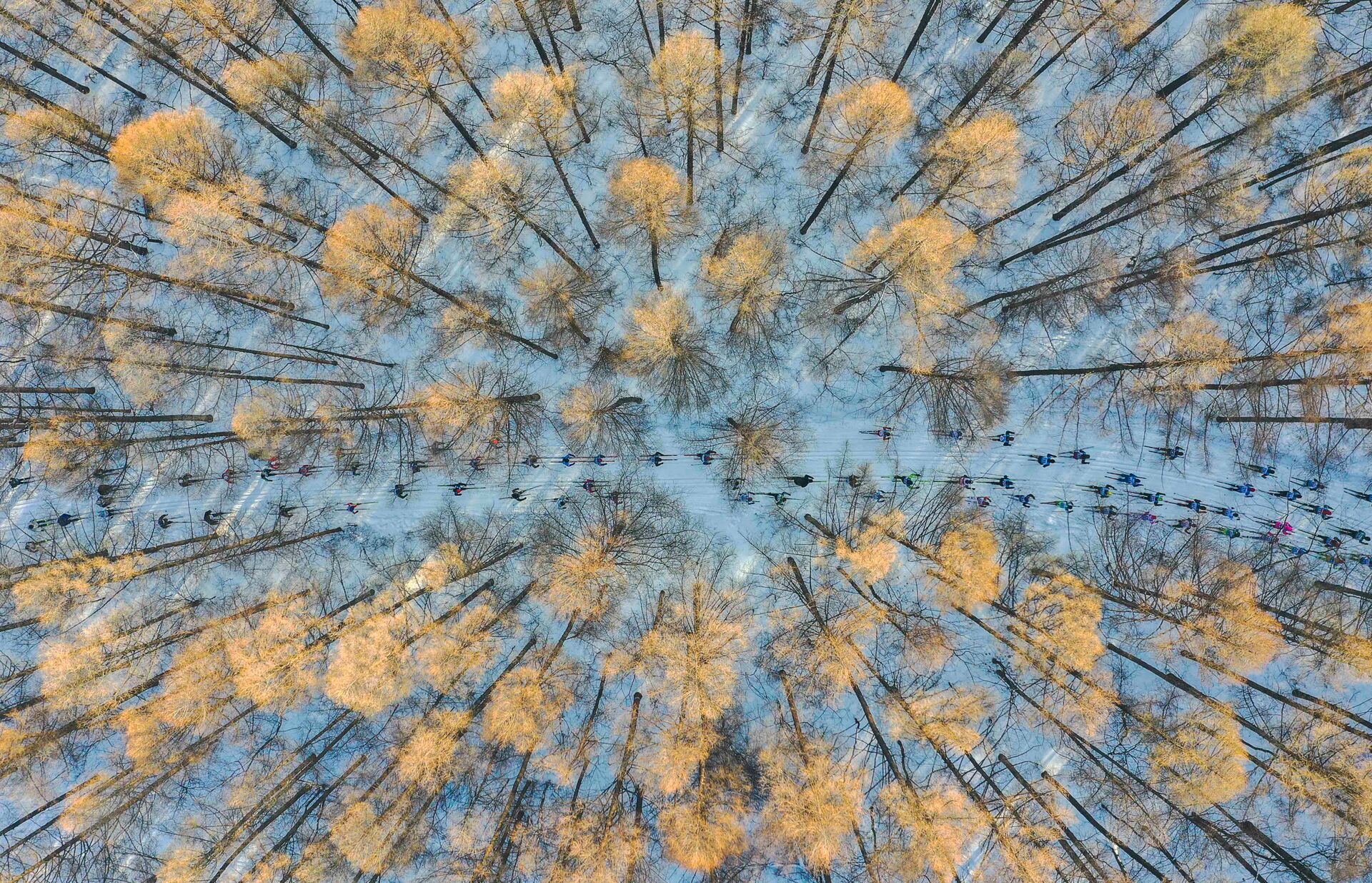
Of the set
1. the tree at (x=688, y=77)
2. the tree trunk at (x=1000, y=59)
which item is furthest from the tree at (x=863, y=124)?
the tree at (x=688, y=77)

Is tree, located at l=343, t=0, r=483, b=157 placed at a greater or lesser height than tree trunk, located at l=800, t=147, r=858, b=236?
greater

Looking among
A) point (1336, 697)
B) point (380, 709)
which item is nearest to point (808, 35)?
point (380, 709)

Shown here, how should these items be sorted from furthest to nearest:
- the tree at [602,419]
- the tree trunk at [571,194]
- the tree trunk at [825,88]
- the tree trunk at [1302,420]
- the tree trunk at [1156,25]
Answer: the tree at [602,419] → the tree trunk at [1156,25] → the tree trunk at [571,194] → the tree trunk at [825,88] → the tree trunk at [1302,420]

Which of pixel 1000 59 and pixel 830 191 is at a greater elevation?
pixel 1000 59

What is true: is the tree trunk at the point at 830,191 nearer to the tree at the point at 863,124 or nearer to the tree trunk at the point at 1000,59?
the tree at the point at 863,124

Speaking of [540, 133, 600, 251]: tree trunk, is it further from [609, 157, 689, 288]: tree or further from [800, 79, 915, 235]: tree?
[800, 79, 915, 235]: tree

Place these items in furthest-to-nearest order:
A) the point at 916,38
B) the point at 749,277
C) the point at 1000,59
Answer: the point at 749,277 → the point at 916,38 → the point at 1000,59

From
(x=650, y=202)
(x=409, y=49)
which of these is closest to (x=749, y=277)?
(x=650, y=202)

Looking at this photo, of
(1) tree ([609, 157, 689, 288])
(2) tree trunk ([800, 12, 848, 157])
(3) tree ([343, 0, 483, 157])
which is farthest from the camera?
(3) tree ([343, 0, 483, 157])

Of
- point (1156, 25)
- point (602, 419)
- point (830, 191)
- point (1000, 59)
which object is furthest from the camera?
point (602, 419)

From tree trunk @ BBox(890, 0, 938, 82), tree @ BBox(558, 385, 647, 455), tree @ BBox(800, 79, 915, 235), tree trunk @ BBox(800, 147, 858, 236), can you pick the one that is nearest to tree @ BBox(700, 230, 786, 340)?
tree trunk @ BBox(800, 147, 858, 236)

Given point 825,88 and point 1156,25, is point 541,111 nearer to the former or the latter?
point 825,88
